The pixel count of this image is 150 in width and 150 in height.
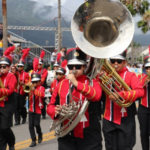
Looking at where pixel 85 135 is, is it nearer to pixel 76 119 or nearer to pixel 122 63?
pixel 76 119

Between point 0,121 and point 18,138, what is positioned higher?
point 0,121

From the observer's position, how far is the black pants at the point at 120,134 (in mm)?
5500

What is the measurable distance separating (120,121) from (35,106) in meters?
3.20

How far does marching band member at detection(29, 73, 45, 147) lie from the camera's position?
8143 millimetres

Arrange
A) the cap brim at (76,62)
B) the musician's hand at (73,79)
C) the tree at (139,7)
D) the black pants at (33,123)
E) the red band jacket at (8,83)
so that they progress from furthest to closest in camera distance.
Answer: the tree at (139,7) → the black pants at (33,123) → the red band jacket at (8,83) → the cap brim at (76,62) → the musician's hand at (73,79)

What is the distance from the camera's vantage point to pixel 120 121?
553 centimetres

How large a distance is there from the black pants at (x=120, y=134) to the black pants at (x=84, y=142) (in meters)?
0.89

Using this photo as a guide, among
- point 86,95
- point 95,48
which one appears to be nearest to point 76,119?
point 86,95

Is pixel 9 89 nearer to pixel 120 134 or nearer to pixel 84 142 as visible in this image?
pixel 120 134

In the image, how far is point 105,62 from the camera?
4840 mm

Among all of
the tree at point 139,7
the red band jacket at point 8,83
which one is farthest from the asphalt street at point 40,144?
the tree at point 139,7

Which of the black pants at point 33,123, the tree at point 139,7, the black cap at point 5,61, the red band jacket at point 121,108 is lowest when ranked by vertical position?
the black pants at point 33,123

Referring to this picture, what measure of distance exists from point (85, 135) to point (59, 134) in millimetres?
317

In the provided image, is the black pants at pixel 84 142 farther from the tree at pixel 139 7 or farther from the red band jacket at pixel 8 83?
the tree at pixel 139 7
